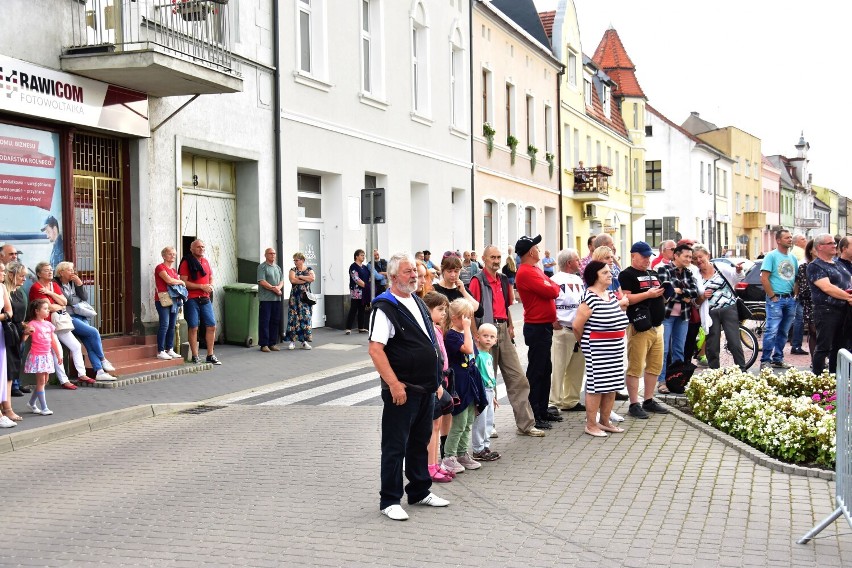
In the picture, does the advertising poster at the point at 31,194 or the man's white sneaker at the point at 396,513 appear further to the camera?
the advertising poster at the point at 31,194

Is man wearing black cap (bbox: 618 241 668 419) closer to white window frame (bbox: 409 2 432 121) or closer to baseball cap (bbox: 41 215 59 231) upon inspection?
baseball cap (bbox: 41 215 59 231)

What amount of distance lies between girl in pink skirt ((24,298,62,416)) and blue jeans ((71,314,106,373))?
1339 mm

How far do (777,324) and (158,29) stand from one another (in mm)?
10137

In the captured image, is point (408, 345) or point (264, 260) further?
point (264, 260)

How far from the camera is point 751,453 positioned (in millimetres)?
7984

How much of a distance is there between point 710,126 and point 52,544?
82657 millimetres

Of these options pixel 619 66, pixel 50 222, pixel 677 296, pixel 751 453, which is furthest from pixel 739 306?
pixel 619 66

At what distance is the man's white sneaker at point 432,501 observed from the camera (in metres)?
6.68

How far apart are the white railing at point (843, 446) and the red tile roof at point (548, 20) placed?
116ft

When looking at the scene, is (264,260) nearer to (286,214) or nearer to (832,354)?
(286,214)

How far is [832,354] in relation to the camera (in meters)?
11.2

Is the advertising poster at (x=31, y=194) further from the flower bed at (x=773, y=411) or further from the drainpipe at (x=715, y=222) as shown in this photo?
the drainpipe at (x=715, y=222)

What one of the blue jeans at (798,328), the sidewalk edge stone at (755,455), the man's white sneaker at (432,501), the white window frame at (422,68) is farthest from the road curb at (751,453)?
the white window frame at (422,68)

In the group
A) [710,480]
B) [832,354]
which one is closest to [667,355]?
[832,354]
